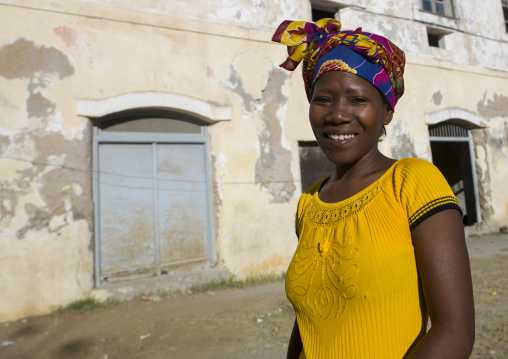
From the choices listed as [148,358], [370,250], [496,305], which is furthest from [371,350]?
[496,305]

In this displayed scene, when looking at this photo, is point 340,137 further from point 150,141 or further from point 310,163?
point 310,163

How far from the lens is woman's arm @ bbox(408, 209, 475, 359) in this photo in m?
0.86

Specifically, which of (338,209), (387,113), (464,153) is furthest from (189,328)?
(464,153)

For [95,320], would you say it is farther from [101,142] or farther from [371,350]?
[371,350]

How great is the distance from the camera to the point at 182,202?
5.59m

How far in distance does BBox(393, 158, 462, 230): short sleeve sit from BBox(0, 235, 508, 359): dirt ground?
8.23 ft

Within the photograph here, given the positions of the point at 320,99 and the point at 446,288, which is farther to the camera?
the point at 320,99

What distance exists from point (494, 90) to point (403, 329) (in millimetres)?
10032

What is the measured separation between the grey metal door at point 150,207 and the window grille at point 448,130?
5.36 meters

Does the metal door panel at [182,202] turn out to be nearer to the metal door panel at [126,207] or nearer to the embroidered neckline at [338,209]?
the metal door panel at [126,207]

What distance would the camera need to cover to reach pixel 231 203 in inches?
225

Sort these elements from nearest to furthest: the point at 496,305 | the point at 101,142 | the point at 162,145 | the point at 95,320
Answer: the point at 496,305 → the point at 95,320 → the point at 101,142 → the point at 162,145

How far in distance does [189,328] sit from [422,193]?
3567mm

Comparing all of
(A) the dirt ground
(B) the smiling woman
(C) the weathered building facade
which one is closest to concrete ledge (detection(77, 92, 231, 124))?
(C) the weathered building facade
